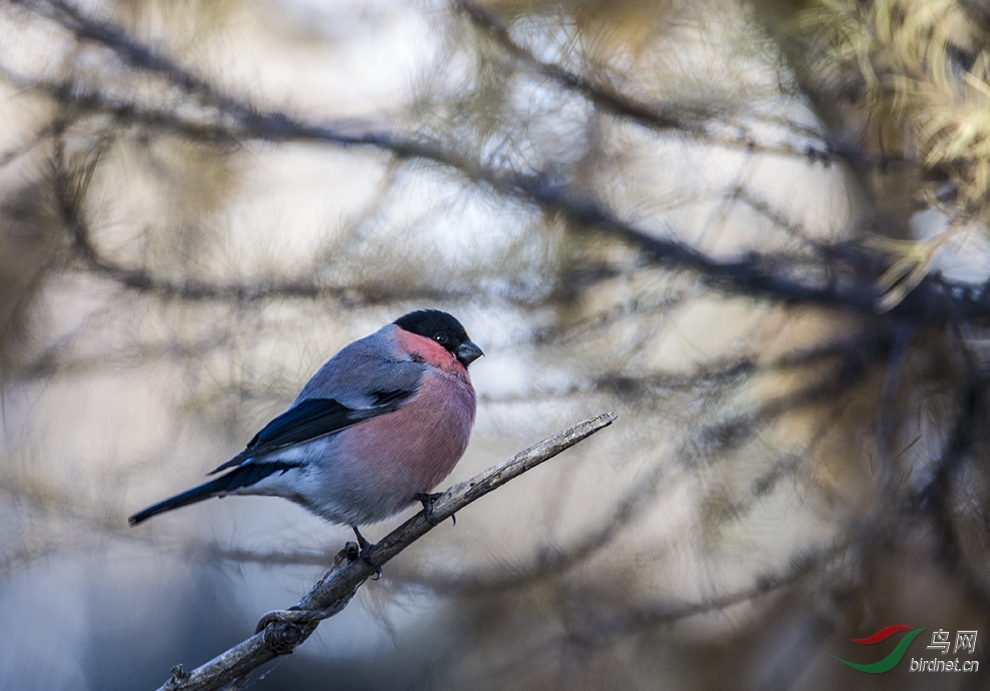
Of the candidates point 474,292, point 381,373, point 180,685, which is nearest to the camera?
point 180,685

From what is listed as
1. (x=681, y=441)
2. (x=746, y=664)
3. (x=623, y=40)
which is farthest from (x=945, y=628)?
(x=623, y=40)

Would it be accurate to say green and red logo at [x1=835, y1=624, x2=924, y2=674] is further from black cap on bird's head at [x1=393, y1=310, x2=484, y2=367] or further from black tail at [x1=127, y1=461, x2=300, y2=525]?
black tail at [x1=127, y1=461, x2=300, y2=525]

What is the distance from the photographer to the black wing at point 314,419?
92 cm

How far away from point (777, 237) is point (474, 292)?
1.69 feet

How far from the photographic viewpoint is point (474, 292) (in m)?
1.36

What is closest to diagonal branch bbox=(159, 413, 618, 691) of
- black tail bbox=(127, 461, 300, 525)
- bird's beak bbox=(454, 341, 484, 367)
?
black tail bbox=(127, 461, 300, 525)

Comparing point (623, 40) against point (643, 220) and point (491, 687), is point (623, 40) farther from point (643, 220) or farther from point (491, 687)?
point (491, 687)

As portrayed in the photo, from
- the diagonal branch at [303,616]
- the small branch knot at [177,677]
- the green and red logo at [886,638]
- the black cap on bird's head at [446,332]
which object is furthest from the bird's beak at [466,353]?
the green and red logo at [886,638]

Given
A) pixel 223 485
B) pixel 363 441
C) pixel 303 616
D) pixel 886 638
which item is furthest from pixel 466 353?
pixel 886 638

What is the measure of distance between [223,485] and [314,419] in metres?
0.18

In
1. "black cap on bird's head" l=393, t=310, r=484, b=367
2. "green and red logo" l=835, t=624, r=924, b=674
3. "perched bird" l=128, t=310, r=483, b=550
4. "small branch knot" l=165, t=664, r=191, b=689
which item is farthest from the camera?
"green and red logo" l=835, t=624, r=924, b=674

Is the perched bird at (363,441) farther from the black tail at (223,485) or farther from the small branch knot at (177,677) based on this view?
the small branch knot at (177,677)

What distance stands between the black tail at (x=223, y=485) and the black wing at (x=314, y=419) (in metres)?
0.02

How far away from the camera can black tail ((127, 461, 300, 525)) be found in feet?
2.24
